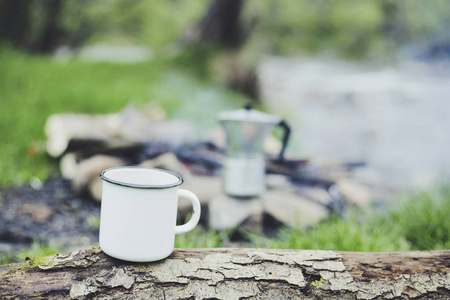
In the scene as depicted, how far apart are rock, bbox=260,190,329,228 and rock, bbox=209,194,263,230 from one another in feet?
0.23

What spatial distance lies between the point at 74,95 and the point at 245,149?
333cm

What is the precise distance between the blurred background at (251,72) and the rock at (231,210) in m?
0.80

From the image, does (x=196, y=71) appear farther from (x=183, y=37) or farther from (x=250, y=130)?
(x=250, y=130)

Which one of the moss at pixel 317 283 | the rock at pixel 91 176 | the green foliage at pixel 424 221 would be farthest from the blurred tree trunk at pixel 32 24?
the moss at pixel 317 283

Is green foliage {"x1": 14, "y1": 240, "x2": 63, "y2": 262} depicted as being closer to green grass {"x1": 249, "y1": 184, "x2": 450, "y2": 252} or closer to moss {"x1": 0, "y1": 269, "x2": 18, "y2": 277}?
moss {"x1": 0, "y1": 269, "x2": 18, "y2": 277}

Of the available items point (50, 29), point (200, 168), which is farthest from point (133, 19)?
point (200, 168)

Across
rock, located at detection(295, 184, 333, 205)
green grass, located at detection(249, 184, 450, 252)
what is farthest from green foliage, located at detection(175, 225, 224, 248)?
rock, located at detection(295, 184, 333, 205)

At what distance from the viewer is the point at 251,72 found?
641 centimetres

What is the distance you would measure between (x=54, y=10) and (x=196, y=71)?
10.1 feet

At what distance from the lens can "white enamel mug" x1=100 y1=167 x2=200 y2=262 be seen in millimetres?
952

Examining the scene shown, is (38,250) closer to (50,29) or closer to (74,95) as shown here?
A: (74,95)

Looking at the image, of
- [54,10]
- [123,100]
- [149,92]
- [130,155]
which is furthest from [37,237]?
[54,10]

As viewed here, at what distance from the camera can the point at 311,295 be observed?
102 cm

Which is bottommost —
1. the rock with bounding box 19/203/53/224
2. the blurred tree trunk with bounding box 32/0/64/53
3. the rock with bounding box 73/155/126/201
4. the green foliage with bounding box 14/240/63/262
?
the rock with bounding box 19/203/53/224
